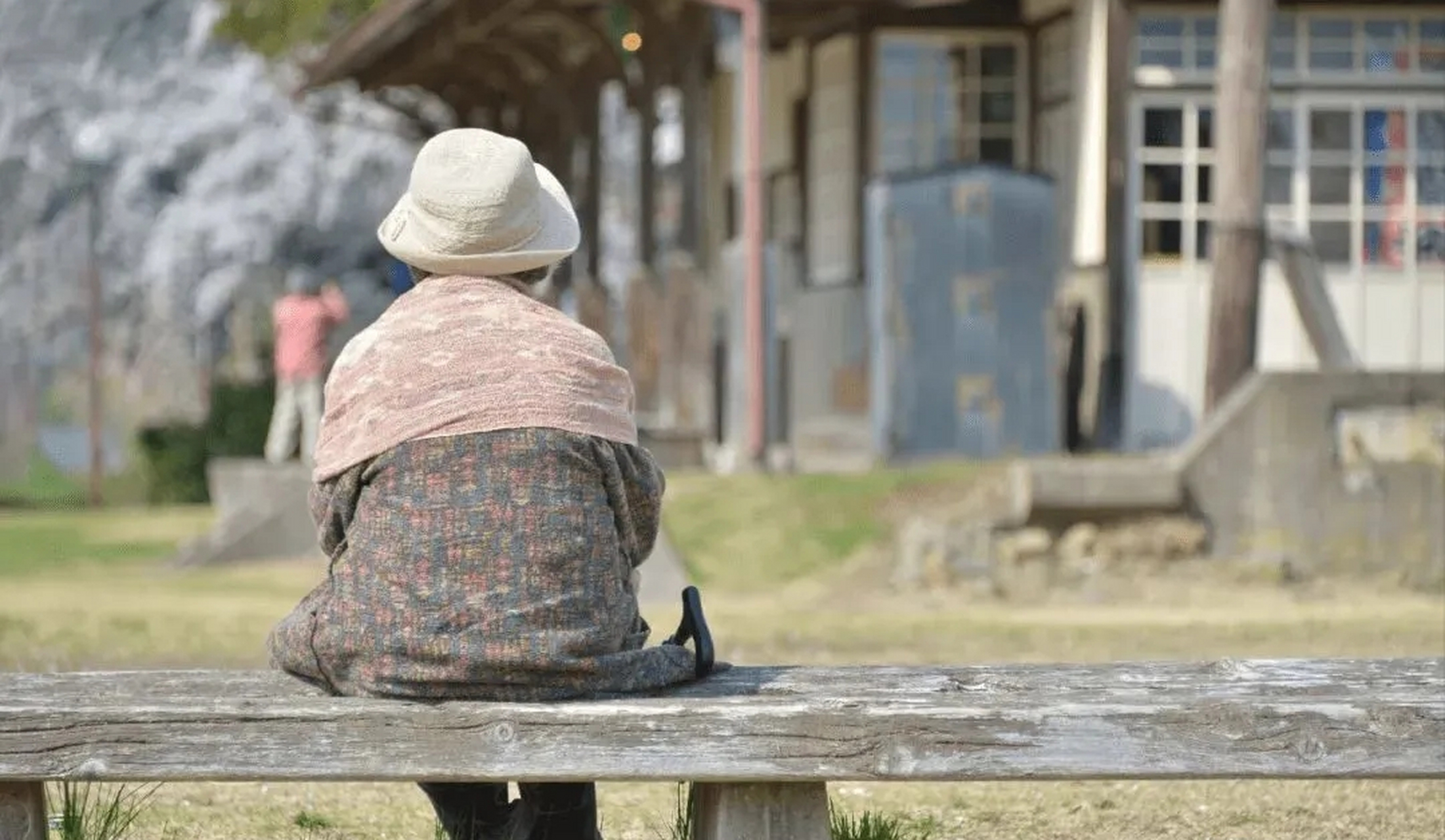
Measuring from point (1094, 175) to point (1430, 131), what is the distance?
2559 mm

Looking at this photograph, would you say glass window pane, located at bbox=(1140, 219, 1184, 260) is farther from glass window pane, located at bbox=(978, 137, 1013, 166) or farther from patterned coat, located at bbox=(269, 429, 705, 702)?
patterned coat, located at bbox=(269, 429, 705, 702)

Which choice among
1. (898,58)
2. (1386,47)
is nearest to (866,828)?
(1386,47)

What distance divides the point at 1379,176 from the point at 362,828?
13339mm

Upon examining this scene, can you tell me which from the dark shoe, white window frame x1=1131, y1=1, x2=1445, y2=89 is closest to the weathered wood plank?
the dark shoe

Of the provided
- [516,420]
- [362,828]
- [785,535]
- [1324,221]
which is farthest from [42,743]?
[1324,221]

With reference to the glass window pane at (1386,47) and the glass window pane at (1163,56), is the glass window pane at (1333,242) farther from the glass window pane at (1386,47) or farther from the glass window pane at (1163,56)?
the glass window pane at (1163,56)

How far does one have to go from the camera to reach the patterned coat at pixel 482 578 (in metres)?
4.51

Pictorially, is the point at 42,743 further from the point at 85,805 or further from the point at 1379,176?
the point at 1379,176

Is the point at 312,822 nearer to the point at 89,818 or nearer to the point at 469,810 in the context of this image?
the point at 89,818

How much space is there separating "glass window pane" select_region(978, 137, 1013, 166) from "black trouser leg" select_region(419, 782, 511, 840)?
48.5 ft

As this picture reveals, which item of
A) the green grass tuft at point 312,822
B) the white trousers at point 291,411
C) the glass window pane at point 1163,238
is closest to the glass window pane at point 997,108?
the glass window pane at point 1163,238

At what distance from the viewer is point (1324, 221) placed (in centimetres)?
1817

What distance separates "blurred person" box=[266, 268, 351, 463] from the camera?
20016 mm

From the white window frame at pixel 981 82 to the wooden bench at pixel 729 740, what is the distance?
1484 centimetres
